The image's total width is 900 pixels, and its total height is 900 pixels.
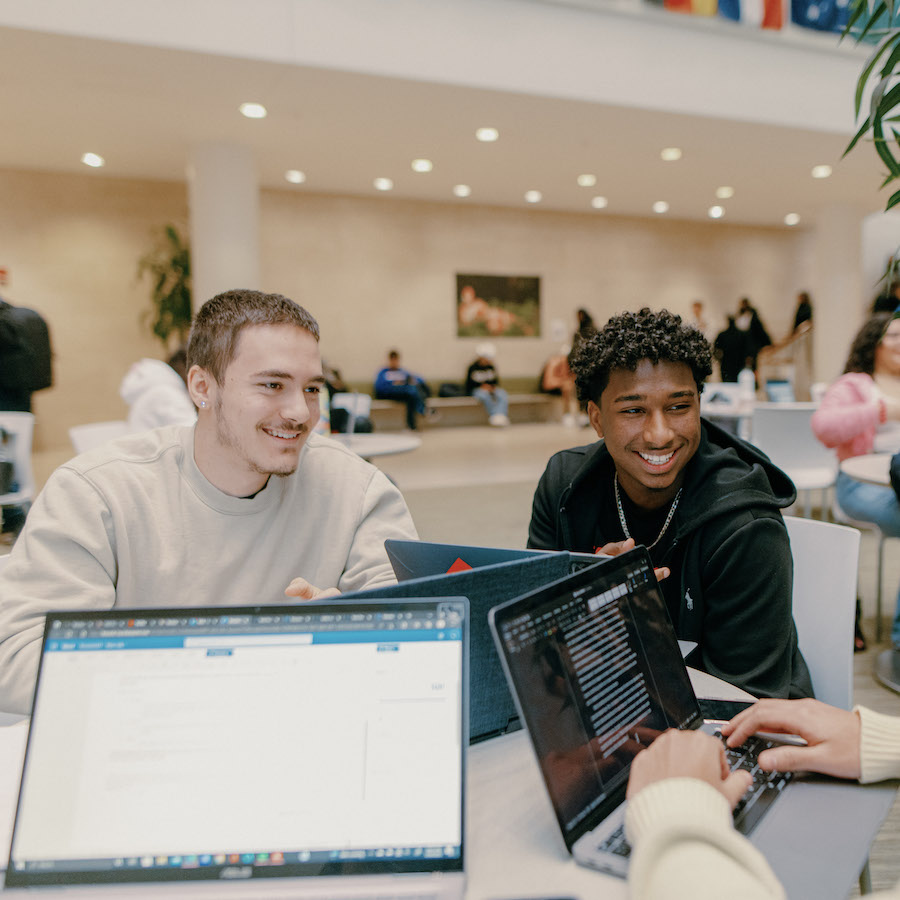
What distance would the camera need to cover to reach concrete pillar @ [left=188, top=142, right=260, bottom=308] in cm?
730

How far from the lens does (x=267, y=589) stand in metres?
1.39

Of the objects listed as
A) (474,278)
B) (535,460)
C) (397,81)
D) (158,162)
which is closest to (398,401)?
(474,278)

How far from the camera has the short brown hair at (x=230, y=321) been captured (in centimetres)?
140

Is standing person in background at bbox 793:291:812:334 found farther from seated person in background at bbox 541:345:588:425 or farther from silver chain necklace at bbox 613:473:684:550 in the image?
silver chain necklace at bbox 613:473:684:550

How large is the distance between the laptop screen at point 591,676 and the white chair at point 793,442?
13.1 feet

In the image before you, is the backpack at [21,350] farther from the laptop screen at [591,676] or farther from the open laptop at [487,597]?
the laptop screen at [591,676]

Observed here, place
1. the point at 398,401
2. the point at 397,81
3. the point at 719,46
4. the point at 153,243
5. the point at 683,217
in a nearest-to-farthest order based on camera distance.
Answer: the point at 397,81, the point at 719,46, the point at 153,243, the point at 398,401, the point at 683,217

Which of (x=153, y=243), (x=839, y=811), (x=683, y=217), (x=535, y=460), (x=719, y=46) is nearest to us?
(x=839, y=811)

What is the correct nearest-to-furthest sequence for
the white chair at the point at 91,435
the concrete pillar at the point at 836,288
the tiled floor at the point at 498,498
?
the tiled floor at the point at 498,498, the white chair at the point at 91,435, the concrete pillar at the point at 836,288

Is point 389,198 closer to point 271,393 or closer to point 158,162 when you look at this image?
point 158,162

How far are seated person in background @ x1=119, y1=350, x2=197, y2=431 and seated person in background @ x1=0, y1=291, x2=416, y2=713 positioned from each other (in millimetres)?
2637

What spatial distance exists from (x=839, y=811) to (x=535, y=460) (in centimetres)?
731

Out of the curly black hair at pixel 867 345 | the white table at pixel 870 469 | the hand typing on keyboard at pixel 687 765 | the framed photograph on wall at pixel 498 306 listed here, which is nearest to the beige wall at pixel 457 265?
the framed photograph on wall at pixel 498 306

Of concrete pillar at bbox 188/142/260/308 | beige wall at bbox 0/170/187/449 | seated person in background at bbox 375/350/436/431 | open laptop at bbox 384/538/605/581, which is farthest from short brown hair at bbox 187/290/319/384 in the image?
seated person in background at bbox 375/350/436/431
